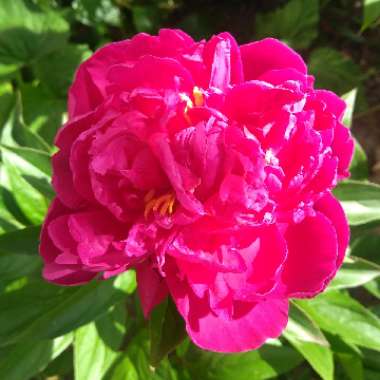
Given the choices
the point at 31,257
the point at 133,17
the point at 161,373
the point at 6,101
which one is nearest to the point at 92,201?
the point at 31,257

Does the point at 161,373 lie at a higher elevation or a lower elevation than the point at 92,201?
lower

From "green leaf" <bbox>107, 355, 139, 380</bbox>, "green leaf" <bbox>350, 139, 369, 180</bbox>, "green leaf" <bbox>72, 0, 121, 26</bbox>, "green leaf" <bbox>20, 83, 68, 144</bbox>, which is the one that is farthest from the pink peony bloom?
"green leaf" <bbox>72, 0, 121, 26</bbox>

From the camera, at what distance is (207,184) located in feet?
2.22

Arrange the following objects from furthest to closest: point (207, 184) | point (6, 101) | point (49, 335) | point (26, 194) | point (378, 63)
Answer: point (378, 63) < point (6, 101) < point (26, 194) < point (49, 335) < point (207, 184)

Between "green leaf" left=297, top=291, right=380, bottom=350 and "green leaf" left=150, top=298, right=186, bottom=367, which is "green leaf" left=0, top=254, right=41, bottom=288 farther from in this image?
"green leaf" left=297, top=291, right=380, bottom=350

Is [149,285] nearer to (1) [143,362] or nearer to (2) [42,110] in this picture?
(1) [143,362]

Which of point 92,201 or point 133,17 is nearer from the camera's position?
point 92,201

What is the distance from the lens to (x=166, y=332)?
86cm

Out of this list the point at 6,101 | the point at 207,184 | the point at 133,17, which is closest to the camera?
the point at 207,184

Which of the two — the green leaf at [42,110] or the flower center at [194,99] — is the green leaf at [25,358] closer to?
the green leaf at [42,110]

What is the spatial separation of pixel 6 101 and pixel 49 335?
61cm

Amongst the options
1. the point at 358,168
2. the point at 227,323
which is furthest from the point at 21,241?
the point at 358,168

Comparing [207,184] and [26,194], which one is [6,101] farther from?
[207,184]

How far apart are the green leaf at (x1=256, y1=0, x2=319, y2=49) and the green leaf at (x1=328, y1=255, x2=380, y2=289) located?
0.91 m
